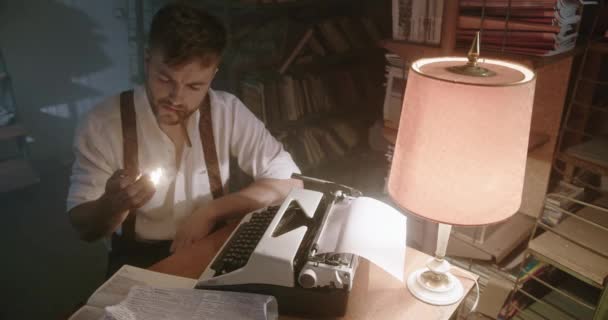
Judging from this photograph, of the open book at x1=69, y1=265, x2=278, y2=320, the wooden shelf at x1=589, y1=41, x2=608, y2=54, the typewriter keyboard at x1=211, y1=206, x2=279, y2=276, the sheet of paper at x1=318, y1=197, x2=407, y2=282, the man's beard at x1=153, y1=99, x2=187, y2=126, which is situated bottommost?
the open book at x1=69, y1=265, x2=278, y2=320

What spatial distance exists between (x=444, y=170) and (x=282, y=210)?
457mm

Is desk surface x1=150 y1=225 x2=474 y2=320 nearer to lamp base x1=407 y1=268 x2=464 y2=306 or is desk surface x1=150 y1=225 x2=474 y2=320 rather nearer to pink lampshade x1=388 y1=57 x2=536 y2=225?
lamp base x1=407 y1=268 x2=464 y2=306

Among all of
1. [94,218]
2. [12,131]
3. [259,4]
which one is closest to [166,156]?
[94,218]

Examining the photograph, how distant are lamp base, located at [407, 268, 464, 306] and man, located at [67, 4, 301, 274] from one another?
56 cm

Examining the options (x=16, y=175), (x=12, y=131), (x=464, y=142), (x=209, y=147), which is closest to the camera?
(x=464, y=142)

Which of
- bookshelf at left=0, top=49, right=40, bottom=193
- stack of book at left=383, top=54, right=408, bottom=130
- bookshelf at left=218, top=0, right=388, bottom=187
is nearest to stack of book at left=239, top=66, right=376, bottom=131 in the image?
bookshelf at left=218, top=0, right=388, bottom=187

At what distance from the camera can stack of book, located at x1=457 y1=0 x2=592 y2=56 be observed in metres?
1.61

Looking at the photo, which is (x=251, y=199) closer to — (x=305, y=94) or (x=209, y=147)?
(x=209, y=147)

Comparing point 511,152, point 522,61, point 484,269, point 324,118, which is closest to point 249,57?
point 324,118

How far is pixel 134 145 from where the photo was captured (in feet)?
4.85

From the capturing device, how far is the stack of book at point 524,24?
5.28 ft

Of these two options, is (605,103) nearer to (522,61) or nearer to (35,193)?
(522,61)

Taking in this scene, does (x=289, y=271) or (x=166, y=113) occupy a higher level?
(x=166, y=113)

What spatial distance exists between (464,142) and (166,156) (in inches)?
41.1
